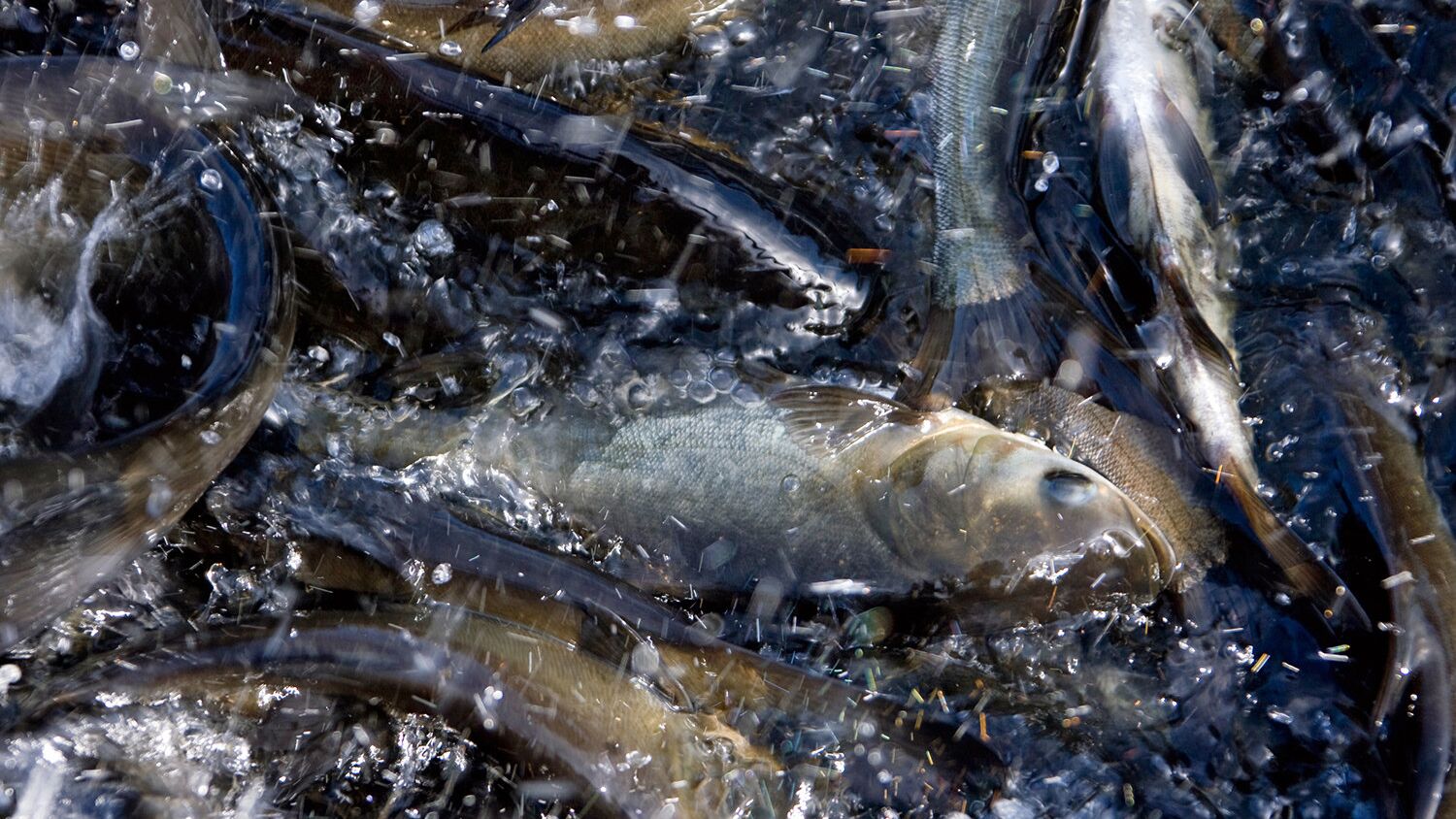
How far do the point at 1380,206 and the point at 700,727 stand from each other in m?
2.43

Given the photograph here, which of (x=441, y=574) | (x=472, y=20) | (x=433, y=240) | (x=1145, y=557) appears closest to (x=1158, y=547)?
(x=1145, y=557)

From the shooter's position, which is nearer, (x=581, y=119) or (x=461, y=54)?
(x=581, y=119)

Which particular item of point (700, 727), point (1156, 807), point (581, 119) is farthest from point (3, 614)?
point (1156, 807)

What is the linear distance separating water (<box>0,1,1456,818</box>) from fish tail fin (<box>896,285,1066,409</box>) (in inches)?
2.6

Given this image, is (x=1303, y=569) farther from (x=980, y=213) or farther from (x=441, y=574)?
(x=441, y=574)

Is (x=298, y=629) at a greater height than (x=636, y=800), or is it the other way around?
(x=298, y=629)

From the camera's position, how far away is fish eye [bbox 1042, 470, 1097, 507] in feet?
7.57

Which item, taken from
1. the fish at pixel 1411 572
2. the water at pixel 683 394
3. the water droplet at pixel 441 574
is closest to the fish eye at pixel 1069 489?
the water at pixel 683 394

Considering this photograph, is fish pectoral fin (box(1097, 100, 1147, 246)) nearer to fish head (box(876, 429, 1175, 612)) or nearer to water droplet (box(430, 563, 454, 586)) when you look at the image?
fish head (box(876, 429, 1175, 612))

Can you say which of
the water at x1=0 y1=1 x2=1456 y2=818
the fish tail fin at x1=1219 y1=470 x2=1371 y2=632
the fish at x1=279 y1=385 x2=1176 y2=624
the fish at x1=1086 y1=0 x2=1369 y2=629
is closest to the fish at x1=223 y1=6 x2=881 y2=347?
the water at x1=0 y1=1 x2=1456 y2=818

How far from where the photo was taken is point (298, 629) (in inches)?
80.6

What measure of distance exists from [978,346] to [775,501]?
733mm

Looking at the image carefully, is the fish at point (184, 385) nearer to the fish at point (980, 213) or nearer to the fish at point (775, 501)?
the fish at point (775, 501)

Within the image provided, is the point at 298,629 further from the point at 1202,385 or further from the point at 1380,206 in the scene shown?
the point at 1380,206
